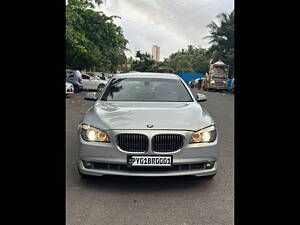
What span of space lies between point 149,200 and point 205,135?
1.07 metres

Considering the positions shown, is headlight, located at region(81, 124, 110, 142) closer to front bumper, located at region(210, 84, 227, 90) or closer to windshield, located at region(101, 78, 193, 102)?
windshield, located at region(101, 78, 193, 102)

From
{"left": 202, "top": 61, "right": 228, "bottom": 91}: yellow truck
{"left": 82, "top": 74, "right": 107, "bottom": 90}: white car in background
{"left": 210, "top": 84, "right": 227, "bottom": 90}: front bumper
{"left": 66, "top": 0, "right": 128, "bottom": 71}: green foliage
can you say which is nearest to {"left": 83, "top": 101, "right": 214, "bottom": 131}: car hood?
{"left": 66, "top": 0, "right": 128, "bottom": 71}: green foliage

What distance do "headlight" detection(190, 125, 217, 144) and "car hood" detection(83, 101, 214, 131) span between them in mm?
64

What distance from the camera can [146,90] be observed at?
5141mm

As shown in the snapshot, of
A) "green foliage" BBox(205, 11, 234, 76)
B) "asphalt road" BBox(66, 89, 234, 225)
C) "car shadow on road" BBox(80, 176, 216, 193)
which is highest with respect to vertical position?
"green foliage" BBox(205, 11, 234, 76)

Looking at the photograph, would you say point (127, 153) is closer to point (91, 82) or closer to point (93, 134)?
point (93, 134)

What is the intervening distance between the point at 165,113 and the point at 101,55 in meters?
24.6

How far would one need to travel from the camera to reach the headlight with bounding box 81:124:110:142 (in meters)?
3.70

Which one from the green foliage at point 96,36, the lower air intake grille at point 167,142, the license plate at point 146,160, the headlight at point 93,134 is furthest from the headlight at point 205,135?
the green foliage at point 96,36

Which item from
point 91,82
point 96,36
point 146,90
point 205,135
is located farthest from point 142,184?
point 96,36

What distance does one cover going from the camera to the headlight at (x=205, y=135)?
3732 mm
